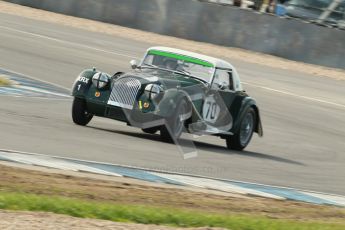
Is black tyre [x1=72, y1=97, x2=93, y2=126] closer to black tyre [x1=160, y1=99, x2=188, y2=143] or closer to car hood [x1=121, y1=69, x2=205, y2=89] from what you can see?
car hood [x1=121, y1=69, x2=205, y2=89]

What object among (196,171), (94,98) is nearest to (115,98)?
(94,98)

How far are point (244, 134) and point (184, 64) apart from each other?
142cm

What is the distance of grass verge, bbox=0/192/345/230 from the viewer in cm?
759

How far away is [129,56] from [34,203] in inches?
700

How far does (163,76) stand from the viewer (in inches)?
533

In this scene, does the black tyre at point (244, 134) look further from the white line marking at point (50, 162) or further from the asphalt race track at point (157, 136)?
the white line marking at point (50, 162)

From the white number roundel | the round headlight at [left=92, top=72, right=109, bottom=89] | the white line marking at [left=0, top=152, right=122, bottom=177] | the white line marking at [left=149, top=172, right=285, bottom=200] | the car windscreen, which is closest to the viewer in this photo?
the white line marking at [left=0, top=152, right=122, bottom=177]

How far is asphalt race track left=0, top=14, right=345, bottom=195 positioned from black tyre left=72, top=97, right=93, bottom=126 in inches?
8.1

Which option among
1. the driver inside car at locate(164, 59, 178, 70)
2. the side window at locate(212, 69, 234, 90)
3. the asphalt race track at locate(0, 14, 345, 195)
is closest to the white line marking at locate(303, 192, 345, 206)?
the asphalt race track at locate(0, 14, 345, 195)

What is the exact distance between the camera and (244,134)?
1446cm

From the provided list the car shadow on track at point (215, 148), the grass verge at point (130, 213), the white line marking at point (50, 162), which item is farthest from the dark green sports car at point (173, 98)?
the grass verge at point (130, 213)

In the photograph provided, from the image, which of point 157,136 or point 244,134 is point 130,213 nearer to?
point 157,136

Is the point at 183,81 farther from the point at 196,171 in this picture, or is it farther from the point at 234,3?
the point at 234,3

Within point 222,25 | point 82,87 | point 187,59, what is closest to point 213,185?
point 82,87
